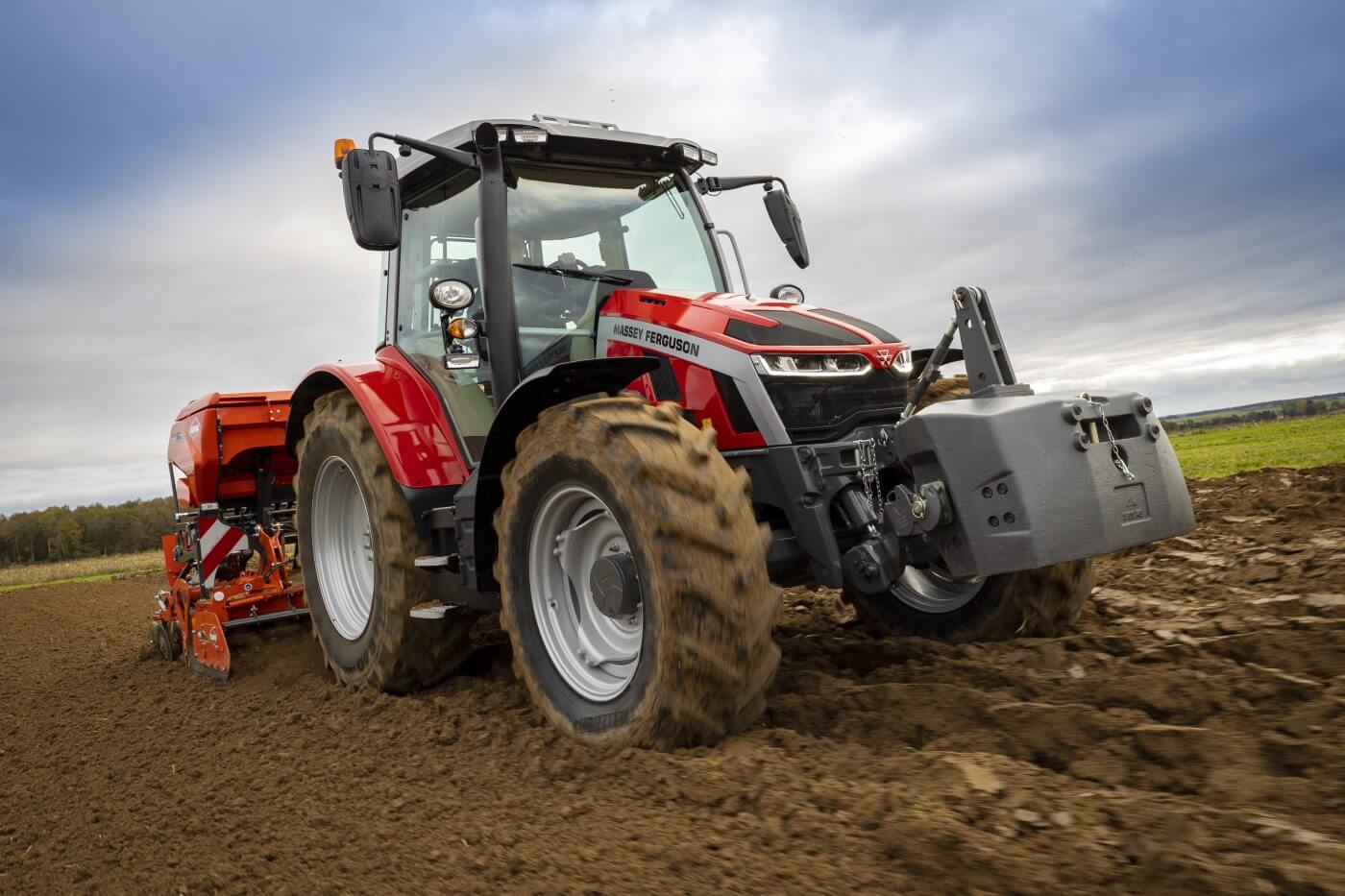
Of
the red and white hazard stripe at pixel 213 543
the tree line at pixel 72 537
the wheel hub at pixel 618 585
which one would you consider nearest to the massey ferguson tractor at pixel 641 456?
the wheel hub at pixel 618 585

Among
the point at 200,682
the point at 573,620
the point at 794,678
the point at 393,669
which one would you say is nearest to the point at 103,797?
the point at 393,669

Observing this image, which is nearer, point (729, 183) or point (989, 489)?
point (989, 489)

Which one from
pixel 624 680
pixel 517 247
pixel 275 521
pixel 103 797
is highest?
pixel 517 247

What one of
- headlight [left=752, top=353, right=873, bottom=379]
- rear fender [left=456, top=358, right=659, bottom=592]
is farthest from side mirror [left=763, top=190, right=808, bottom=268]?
rear fender [left=456, top=358, right=659, bottom=592]

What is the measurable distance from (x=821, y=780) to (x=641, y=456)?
3.67ft

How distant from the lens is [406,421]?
15.4 ft

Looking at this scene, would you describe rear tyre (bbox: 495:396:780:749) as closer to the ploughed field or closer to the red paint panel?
the ploughed field

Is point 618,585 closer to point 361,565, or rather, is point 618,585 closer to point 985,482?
point 985,482

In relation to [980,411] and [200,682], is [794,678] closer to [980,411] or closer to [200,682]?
[980,411]

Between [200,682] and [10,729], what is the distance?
3.15 feet

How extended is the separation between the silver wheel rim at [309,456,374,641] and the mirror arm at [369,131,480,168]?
1921 millimetres

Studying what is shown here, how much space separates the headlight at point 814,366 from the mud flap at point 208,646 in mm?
3872

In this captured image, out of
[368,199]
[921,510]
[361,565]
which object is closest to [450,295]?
[368,199]

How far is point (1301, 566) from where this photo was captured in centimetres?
491
